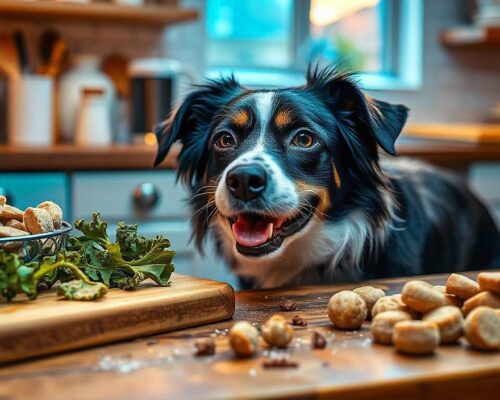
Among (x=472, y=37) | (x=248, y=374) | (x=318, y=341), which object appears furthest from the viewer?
(x=472, y=37)

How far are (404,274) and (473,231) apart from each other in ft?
1.77

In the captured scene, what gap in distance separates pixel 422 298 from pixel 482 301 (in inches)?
3.5

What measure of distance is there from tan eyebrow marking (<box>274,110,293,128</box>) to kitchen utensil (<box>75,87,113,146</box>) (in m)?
1.50

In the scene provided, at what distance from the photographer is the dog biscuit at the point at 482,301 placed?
1.03 metres

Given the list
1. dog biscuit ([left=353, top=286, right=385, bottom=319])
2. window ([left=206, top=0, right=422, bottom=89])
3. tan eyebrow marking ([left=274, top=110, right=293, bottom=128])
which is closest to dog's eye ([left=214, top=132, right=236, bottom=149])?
tan eyebrow marking ([left=274, top=110, right=293, bottom=128])

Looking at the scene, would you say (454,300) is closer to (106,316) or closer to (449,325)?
(449,325)

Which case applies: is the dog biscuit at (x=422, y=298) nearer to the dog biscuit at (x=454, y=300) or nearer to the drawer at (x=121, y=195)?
the dog biscuit at (x=454, y=300)

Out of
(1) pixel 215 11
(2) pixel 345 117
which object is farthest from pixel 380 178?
(1) pixel 215 11

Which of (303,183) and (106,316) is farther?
(303,183)

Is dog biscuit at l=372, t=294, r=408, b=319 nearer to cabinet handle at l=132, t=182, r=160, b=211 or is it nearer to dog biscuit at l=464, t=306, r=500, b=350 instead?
dog biscuit at l=464, t=306, r=500, b=350

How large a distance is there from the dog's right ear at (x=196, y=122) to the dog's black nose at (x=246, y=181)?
0.37 m

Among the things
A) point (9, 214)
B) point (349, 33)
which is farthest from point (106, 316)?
point (349, 33)

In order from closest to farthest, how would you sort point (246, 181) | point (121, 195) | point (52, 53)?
point (246, 181), point (121, 195), point (52, 53)

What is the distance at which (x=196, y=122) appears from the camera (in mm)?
1812
